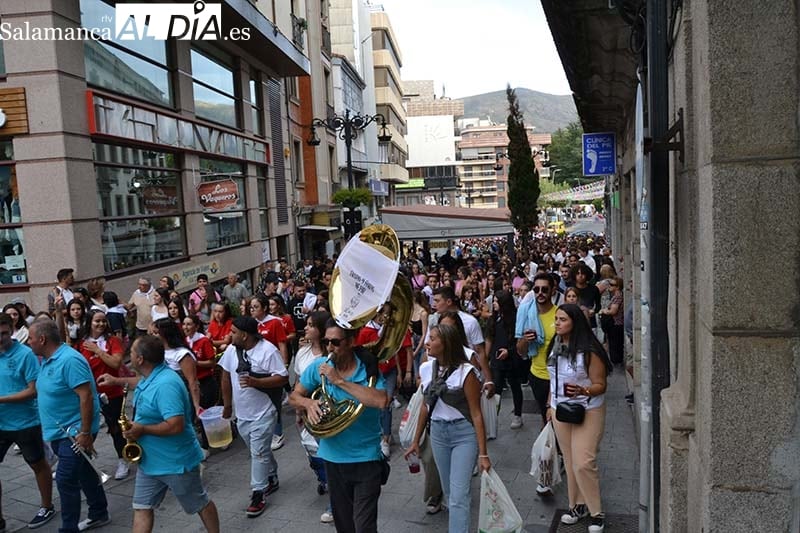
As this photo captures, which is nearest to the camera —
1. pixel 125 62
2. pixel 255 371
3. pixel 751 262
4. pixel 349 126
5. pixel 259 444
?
pixel 751 262

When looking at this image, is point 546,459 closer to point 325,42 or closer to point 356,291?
point 356,291

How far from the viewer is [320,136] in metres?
31.5

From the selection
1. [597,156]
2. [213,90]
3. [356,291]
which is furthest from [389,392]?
[213,90]

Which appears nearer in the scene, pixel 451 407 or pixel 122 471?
pixel 451 407

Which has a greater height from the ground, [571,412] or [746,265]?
[746,265]

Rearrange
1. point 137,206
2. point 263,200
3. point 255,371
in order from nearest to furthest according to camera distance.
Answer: point 255,371 → point 137,206 → point 263,200

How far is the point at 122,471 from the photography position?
6.98 metres

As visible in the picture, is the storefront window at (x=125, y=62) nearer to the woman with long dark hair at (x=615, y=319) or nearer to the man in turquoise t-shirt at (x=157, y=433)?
the man in turquoise t-shirt at (x=157, y=433)

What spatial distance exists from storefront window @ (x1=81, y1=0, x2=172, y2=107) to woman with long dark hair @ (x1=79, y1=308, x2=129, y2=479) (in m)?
6.94

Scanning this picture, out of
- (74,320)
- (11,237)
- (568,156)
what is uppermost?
(568,156)

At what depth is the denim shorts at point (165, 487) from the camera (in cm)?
470

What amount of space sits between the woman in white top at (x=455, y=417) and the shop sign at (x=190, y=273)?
11017 millimetres

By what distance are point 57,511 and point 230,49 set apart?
52.6 feet

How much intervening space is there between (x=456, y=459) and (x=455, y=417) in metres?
0.30
